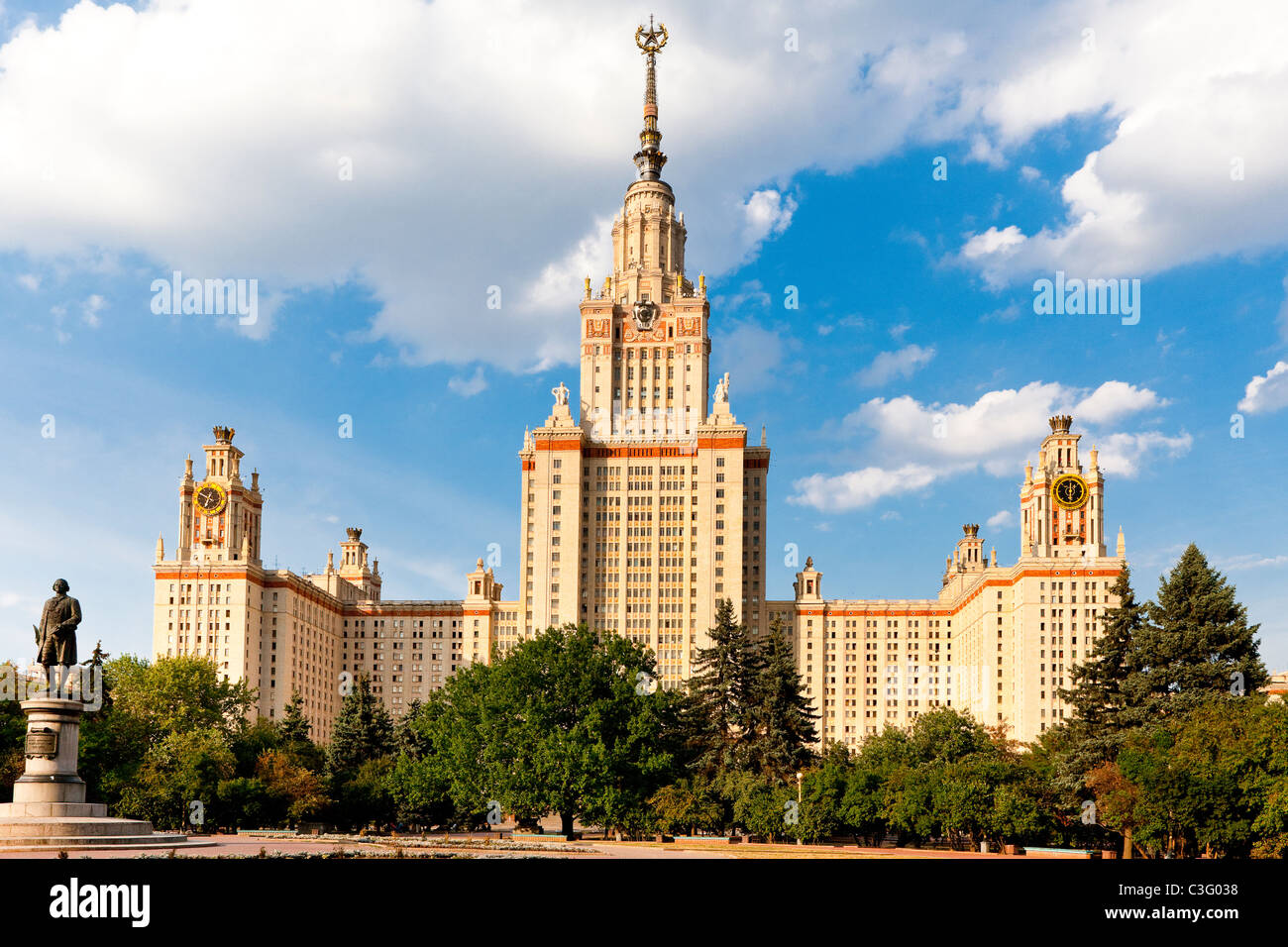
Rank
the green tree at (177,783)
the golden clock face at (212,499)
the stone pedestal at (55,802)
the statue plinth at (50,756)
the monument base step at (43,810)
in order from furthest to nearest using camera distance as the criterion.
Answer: the golden clock face at (212,499), the green tree at (177,783), the statue plinth at (50,756), the monument base step at (43,810), the stone pedestal at (55,802)

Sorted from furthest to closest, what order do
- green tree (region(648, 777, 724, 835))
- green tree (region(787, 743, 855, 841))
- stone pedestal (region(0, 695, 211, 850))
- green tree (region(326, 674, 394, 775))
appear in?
green tree (region(326, 674, 394, 775)) → green tree (region(787, 743, 855, 841)) → green tree (region(648, 777, 724, 835)) → stone pedestal (region(0, 695, 211, 850))

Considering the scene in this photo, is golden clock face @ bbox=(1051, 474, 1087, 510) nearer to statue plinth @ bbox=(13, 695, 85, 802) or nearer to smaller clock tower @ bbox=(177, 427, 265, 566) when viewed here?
smaller clock tower @ bbox=(177, 427, 265, 566)

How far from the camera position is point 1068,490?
506 feet

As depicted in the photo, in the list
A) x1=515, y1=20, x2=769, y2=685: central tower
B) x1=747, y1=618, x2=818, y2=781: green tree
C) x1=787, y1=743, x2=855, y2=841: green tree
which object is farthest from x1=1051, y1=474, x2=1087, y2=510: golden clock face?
x1=787, y1=743, x2=855, y2=841: green tree

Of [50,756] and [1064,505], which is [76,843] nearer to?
[50,756]

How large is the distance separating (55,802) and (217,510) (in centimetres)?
12371

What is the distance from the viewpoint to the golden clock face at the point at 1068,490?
15400 centimetres

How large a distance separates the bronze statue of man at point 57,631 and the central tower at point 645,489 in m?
112

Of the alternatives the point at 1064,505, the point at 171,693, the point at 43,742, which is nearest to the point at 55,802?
the point at 43,742

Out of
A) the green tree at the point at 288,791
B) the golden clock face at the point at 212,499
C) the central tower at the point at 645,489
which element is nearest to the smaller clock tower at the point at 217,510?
the golden clock face at the point at 212,499

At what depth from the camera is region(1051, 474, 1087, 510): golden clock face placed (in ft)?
505

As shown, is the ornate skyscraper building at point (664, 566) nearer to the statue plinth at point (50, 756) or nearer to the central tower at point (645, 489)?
the central tower at point (645, 489)

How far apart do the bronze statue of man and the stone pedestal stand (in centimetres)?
127
